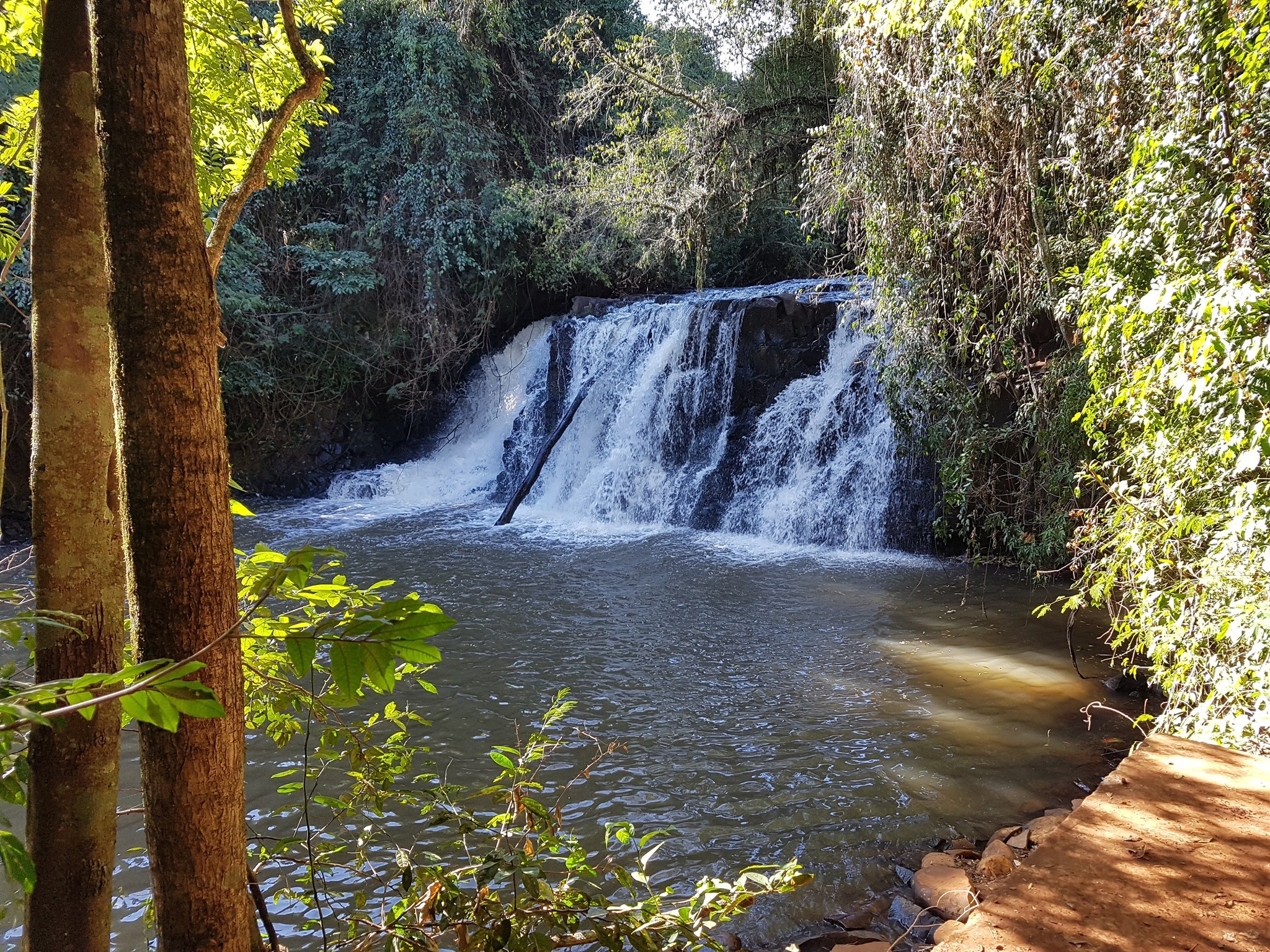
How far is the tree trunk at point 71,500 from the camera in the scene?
1.65 m

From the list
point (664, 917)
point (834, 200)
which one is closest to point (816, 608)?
point (834, 200)

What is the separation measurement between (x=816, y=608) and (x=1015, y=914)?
5770 mm

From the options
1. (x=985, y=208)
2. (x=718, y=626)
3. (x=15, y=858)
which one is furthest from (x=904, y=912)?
(x=985, y=208)

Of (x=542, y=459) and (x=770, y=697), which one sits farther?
(x=542, y=459)

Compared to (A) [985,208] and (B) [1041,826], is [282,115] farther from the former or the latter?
(A) [985,208]

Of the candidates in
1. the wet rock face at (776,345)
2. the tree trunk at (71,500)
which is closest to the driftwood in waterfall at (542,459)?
the wet rock face at (776,345)

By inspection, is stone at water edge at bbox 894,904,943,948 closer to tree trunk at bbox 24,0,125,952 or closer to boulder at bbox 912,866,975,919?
boulder at bbox 912,866,975,919

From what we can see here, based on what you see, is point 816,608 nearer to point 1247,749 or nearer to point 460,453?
point 1247,749

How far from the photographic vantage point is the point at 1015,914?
156cm

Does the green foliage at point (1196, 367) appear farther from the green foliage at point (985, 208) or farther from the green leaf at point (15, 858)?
the green leaf at point (15, 858)

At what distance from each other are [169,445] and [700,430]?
34.9 ft

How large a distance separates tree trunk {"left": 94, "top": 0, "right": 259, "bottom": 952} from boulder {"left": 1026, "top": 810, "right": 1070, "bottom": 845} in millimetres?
3395

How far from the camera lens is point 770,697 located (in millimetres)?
5395

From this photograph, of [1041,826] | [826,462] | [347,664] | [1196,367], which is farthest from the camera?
[826,462]
